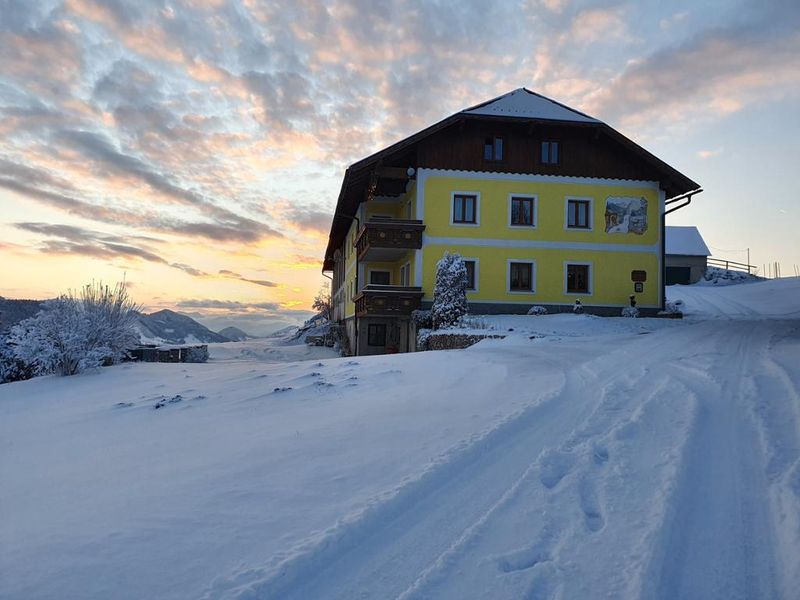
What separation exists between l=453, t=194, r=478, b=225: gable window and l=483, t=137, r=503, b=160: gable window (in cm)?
206

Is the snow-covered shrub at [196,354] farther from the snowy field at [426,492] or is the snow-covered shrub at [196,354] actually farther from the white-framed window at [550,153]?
the white-framed window at [550,153]

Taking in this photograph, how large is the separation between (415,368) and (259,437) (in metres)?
4.84

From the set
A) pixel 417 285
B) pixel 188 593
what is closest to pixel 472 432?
pixel 188 593

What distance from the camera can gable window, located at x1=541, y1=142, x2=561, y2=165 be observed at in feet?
85.8

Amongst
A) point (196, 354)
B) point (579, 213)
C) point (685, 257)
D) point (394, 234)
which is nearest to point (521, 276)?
point (579, 213)

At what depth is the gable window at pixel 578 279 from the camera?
85.8ft

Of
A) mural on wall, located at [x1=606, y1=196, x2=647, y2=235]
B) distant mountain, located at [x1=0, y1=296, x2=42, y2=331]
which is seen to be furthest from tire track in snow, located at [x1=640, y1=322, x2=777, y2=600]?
mural on wall, located at [x1=606, y1=196, x2=647, y2=235]

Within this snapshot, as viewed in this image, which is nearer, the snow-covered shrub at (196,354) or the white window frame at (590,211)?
the snow-covered shrub at (196,354)

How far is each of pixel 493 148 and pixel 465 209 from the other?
3.07 metres

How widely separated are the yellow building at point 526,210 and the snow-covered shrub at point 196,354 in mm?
6765

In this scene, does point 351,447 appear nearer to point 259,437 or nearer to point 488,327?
point 259,437

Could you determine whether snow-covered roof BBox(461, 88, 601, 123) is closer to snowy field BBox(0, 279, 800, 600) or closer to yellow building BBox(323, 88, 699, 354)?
yellow building BBox(323, 88, 699, 354)

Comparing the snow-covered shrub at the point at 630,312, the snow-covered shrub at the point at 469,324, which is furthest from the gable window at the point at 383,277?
the snow-covered shrub at the point at 630,312

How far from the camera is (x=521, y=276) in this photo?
26.0 metres
